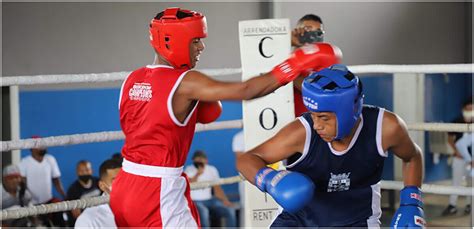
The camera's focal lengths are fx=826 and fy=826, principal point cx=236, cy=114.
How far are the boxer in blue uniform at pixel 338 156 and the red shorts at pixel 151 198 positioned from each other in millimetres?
274

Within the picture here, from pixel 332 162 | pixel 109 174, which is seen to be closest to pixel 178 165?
pixel 332 162

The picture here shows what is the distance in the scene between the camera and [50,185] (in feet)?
16.8

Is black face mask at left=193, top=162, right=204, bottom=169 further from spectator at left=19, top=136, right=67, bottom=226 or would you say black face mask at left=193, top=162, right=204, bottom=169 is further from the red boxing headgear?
the red boxing headgear

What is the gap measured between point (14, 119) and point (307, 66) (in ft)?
10.6

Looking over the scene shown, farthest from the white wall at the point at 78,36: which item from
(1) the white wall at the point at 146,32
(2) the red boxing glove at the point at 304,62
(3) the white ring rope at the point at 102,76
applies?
(2) the red boxing glove at the point at 304,62

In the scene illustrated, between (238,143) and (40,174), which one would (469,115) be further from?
(40,174)

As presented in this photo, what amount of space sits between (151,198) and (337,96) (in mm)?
621

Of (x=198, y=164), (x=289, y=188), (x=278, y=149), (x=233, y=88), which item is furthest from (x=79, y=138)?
(x=198, y=164)

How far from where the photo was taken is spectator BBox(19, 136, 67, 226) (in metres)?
5.00

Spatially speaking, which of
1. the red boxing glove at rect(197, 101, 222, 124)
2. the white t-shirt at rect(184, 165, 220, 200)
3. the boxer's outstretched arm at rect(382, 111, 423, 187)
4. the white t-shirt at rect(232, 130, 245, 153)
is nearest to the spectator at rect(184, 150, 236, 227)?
the white t-shirt at rect(184, 165, 220, 200)

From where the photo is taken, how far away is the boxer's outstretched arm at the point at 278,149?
2.15 metres

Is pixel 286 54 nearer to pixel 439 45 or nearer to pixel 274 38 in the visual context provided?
pixel 274 38

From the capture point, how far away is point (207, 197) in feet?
18.1

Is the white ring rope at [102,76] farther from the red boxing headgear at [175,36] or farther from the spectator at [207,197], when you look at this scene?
the spectator at [207,197]
